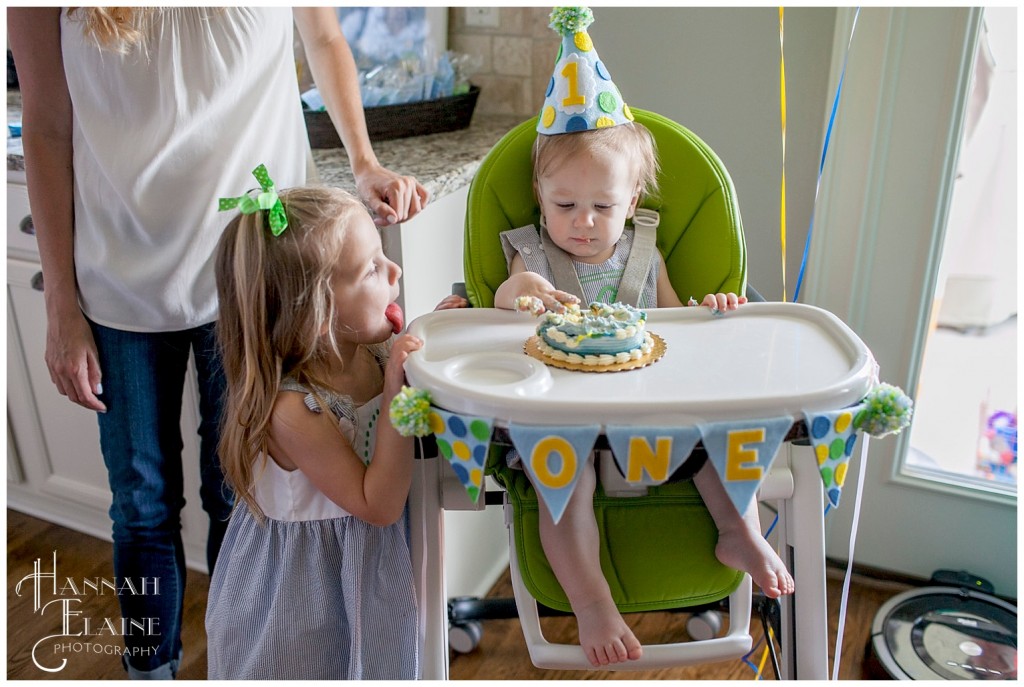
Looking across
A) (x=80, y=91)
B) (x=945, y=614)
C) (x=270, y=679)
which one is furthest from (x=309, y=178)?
(x=945, y=614)

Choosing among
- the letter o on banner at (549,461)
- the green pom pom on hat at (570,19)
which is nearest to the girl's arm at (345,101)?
the green pom pom on hat at (570,19)

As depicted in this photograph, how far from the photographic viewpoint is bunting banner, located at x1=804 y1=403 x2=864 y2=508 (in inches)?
36.3

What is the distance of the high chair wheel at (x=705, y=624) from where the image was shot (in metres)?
1.76

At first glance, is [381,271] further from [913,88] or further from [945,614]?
[945,614]

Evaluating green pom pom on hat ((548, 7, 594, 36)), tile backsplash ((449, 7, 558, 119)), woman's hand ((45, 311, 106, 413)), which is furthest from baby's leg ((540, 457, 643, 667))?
tile backsplash ((449, 7, 558, 119))

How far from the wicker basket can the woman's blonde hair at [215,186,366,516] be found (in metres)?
0.64

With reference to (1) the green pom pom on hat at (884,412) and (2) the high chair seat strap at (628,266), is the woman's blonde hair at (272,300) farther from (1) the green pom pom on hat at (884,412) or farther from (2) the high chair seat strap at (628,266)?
(1) the green pom pom on hat at (884,412)

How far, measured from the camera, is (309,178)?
58.8 inches

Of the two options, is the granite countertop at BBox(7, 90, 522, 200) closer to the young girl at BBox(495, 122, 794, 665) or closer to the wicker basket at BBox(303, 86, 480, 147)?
the wicker basket at BBox(303, 86, 480, 147)

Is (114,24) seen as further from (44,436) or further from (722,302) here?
(44,436)

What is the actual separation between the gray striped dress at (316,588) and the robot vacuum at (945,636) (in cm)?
95

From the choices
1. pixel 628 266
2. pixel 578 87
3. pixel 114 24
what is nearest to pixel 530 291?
pixel 628 266

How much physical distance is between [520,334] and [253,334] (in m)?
0.32

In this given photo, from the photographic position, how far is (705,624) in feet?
5.76
